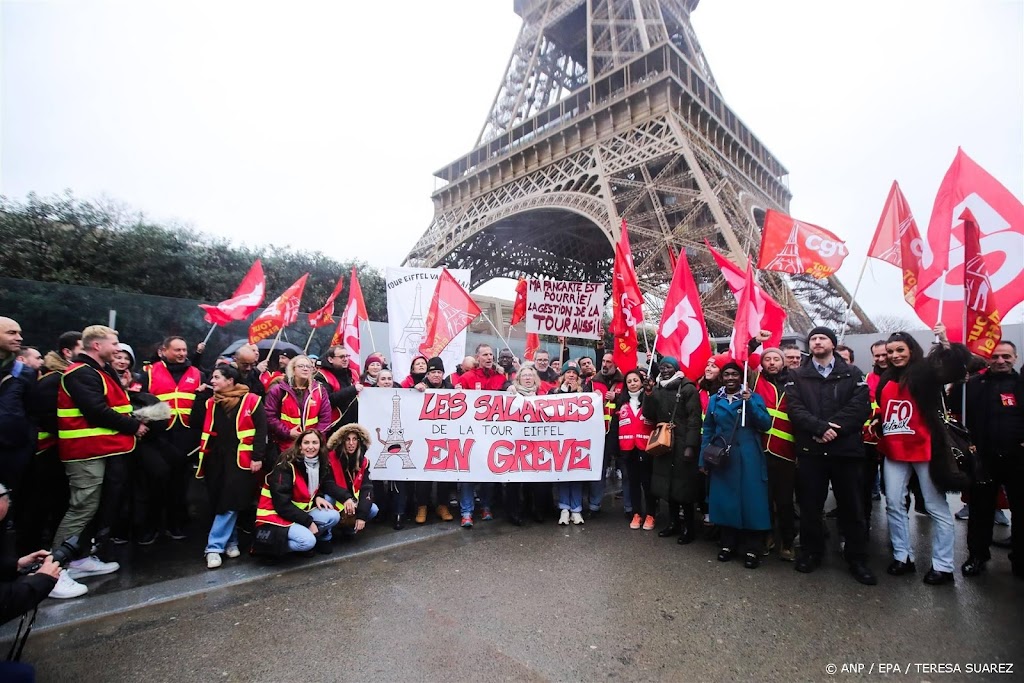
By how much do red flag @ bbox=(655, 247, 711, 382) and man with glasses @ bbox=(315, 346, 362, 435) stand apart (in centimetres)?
327

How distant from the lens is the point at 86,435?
131 inches

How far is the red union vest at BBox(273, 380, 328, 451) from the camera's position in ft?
13.3

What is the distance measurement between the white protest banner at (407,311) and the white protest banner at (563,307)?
1059mm

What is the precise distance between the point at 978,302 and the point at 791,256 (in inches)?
72.2

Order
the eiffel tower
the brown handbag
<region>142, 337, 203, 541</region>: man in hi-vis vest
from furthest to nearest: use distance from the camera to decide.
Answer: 1. the eiffel tower
2. the brown handbag
3. <region>142, 337, 203, 541</region>: man in hi-vis vest

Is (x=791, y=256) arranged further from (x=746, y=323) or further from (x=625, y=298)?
(x=625, y=298)

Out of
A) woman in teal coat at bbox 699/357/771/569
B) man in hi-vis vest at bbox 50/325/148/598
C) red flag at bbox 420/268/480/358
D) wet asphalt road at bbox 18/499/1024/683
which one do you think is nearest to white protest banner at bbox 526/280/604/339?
red flag at bbox 420/268/480/358

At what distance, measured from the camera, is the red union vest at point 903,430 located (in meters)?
3.43

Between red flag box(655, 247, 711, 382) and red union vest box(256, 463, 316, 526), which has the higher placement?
red flag box(655, 247, 711, 382)

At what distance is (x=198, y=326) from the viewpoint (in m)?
8.57

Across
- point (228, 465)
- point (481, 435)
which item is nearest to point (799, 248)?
point (481, 435)

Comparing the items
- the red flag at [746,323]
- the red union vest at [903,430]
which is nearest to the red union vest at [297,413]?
the red flag at [746,323]

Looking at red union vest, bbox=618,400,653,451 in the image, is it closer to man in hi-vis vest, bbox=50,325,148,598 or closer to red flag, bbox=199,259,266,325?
man in hi-vis vest, bbox=50,325,148,598

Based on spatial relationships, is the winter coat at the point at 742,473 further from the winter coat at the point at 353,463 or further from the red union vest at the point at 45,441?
the red union vest at the point at 45,441
